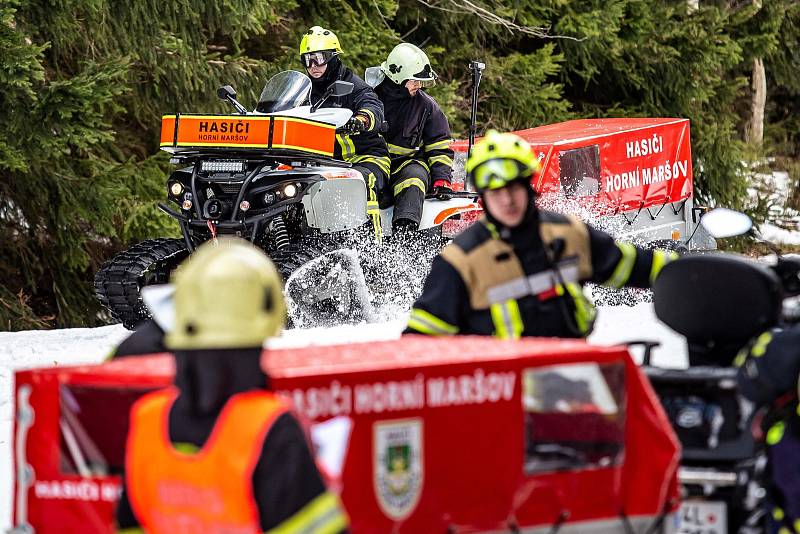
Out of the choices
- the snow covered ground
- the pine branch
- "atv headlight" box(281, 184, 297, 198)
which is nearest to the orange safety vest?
the snow covered ground

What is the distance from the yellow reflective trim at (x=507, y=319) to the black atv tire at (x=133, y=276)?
5770 mm

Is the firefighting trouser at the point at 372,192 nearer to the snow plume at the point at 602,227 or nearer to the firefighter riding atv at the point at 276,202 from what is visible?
the firefighter riding atv at the point at 276,202

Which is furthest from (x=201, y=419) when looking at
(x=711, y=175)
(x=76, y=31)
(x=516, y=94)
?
(x=711, y=175)

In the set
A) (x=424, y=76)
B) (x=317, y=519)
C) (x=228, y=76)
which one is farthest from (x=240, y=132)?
(x=317, y=519)

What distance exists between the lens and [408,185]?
11445 millimetres

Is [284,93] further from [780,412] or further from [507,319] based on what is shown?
[780,412]

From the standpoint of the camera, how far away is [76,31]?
12648 mm

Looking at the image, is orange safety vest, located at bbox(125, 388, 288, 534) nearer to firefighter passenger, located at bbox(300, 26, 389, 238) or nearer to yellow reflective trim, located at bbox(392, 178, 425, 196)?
firefighter passenger, located at bbox(300, 26, 389, 238)

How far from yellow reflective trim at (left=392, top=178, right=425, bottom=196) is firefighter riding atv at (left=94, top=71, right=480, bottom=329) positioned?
0.69 m

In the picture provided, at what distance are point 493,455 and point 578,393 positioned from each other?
0.34 metres

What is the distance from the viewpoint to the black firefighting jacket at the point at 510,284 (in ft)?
15.3

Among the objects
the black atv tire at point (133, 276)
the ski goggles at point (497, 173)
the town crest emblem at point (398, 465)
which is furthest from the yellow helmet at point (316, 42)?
the town crest emblem at point (398, 465)

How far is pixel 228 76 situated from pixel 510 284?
10300 millimetres

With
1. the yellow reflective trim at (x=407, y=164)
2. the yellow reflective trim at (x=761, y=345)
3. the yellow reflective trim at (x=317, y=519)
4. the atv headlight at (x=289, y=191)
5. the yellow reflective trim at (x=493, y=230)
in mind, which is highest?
the yellow reflective trim at (x=407, y=164)
